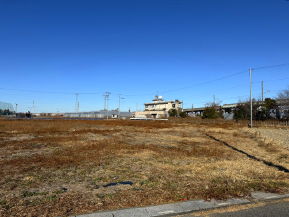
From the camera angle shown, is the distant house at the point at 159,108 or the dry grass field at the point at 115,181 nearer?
the dry grass field at the point at 115,181

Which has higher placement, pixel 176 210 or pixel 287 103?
pixel 287 103

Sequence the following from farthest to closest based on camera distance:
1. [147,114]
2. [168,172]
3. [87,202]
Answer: [147,114]
[168,172]
[87,202]

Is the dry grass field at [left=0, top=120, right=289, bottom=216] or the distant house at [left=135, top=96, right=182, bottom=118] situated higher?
the distant house at [left=135, top=96, right=182, bottom=118]

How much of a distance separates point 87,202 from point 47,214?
0.67 metres

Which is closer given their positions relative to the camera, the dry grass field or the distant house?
the dry grass field

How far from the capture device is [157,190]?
414 centimetres

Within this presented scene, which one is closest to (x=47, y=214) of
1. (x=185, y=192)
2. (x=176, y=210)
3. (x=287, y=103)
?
(x=176, y=210)

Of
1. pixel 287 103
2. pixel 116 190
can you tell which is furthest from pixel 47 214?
pixel 287 103

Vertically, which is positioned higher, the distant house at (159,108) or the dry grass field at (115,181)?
the distant house at (159,108)

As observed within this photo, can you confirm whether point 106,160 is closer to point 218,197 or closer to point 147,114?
point 218,197

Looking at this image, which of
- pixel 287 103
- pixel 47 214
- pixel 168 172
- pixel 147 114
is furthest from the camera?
pixel 147 114

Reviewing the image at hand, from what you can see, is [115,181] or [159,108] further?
[159,108]

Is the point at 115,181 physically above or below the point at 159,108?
below

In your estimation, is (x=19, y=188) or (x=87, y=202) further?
(x=19, y=188)
